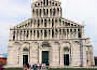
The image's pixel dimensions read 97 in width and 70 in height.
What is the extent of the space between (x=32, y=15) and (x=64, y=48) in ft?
30.8

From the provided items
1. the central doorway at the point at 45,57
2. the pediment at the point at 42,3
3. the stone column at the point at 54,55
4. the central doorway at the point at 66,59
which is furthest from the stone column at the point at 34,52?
the pediment at the point at 42,3

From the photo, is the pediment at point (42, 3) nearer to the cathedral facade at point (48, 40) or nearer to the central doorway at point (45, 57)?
the cathedral facade at point (48, 40)

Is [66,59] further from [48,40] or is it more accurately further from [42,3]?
[42,3]

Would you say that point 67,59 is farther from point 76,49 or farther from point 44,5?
point 44,5

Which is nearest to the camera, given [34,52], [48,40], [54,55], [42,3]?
[54,55]

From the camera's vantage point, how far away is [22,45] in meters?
57.9

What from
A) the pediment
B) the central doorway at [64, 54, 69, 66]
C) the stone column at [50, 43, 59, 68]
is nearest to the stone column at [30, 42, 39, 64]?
the stone column at [50, 43, 59, 68]

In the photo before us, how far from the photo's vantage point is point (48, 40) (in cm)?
5712

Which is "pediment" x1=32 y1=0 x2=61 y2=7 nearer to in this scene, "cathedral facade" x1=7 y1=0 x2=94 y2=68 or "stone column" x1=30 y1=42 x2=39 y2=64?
"cathedral facade" x1=7 y1=0 x2=94 y2=68

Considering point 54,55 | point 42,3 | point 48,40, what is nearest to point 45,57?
point 54,55

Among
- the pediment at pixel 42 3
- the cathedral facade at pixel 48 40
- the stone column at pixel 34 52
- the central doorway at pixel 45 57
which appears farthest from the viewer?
the pediment at pixel 42 3

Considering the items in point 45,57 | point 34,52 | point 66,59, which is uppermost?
point 34,52

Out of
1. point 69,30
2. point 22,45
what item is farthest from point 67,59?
point 22,45

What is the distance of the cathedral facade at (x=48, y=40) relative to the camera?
2219 inches
